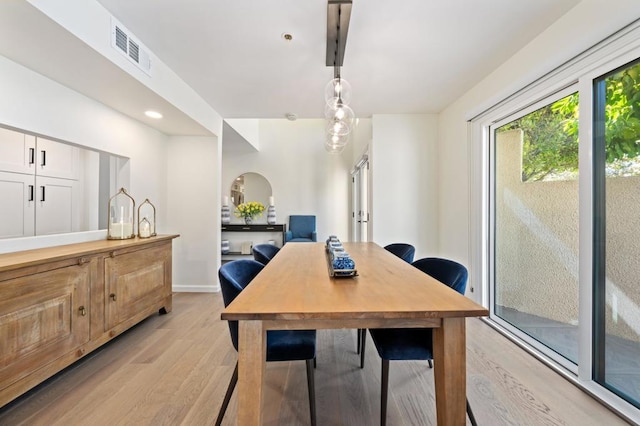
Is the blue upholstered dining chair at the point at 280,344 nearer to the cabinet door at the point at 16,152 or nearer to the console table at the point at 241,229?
the cabinet door at the point at 16,152

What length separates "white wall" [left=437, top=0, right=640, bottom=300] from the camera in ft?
5.36

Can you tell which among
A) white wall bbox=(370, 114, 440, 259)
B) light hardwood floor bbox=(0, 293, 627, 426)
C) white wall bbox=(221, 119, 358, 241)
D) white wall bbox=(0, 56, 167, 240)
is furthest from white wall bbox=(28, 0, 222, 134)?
white wall bbox=(221, 119, 358, 241)

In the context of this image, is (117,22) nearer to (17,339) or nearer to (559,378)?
(17,339)

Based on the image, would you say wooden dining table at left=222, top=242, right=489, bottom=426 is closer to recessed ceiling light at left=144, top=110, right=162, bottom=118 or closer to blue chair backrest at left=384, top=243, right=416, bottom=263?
blue chair backrest at left=384, top=243, right=416, bottom=263

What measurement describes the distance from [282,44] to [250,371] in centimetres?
221

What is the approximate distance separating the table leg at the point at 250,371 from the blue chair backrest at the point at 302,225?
205 inches

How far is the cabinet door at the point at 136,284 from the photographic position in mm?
2242

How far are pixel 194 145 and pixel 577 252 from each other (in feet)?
13.6

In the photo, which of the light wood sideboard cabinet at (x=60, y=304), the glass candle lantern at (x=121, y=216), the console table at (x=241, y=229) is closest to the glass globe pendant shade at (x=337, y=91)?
the light wood sideboard cabinet at (x=60, y=304)

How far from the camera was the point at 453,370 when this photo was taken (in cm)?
107

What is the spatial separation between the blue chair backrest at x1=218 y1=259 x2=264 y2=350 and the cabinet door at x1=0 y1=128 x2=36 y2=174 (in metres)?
1.87

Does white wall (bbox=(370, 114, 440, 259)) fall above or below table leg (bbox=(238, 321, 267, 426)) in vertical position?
above

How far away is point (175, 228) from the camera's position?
3.88 meters

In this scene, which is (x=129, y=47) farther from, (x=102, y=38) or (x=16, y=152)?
(x=16, y=152)
